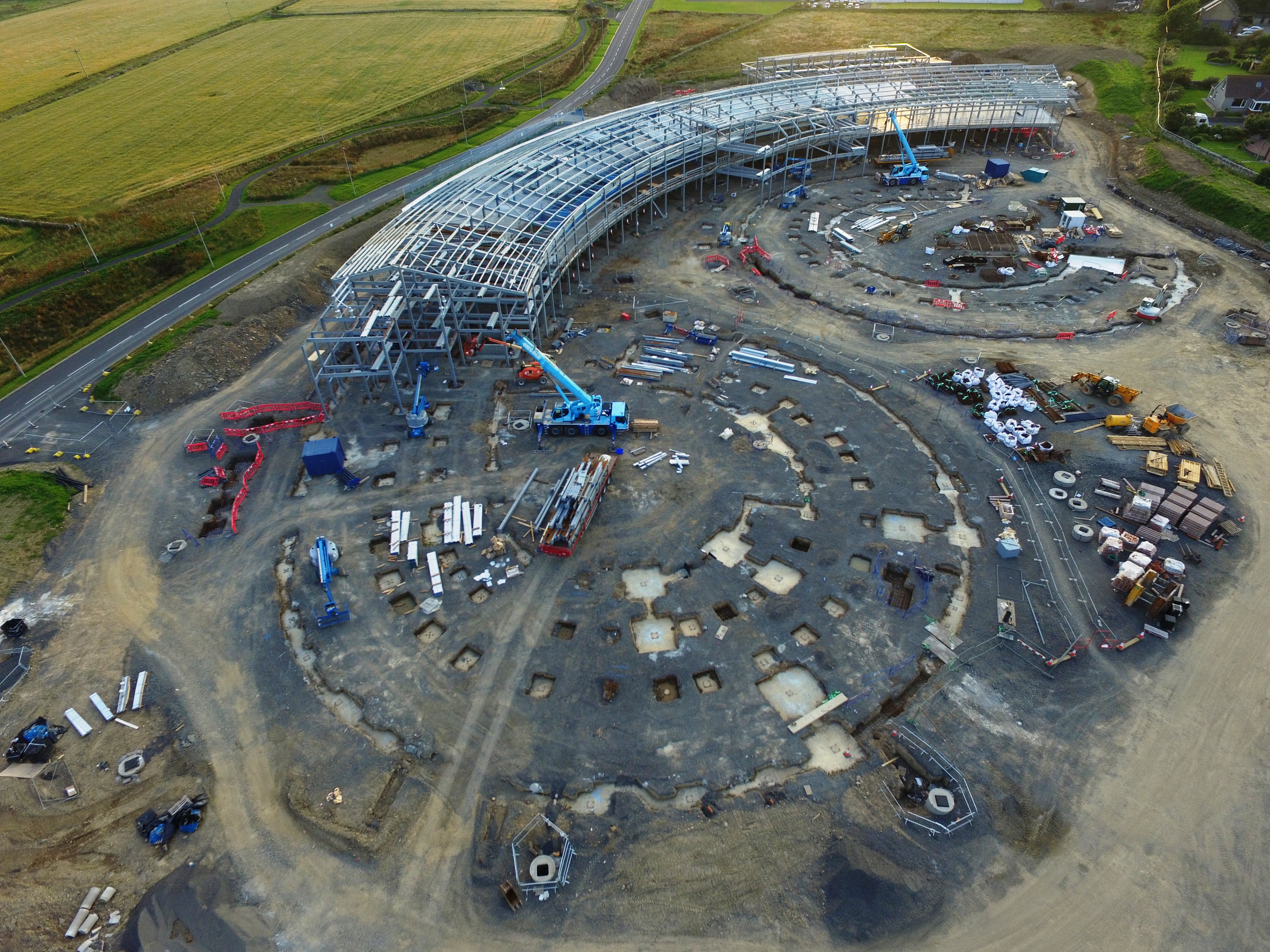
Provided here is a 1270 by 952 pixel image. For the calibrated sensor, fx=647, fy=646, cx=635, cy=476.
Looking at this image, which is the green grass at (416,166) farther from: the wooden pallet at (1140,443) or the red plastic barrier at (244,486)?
the wooden pallet at (1140,443)

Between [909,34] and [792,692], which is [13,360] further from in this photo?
[909,34]

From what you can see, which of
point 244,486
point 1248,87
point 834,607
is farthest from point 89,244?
point 1248,87

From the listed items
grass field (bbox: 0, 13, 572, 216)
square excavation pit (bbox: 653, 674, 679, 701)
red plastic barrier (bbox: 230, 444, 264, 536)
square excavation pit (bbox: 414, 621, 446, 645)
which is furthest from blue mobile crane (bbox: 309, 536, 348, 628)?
grass field (bbox: 0, 13, 572, 216)

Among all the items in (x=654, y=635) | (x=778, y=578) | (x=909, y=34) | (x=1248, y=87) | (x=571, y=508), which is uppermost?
(x=909, y=34)

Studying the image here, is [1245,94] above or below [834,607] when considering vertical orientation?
above

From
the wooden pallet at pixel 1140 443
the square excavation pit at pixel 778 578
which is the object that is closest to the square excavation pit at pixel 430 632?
the square excavation pit at pixel 778 578

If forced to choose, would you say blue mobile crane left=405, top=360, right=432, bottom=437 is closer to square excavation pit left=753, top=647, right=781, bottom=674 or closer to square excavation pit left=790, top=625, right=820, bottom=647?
square excavation pit left=753, top=647, right=781, bottom=674
